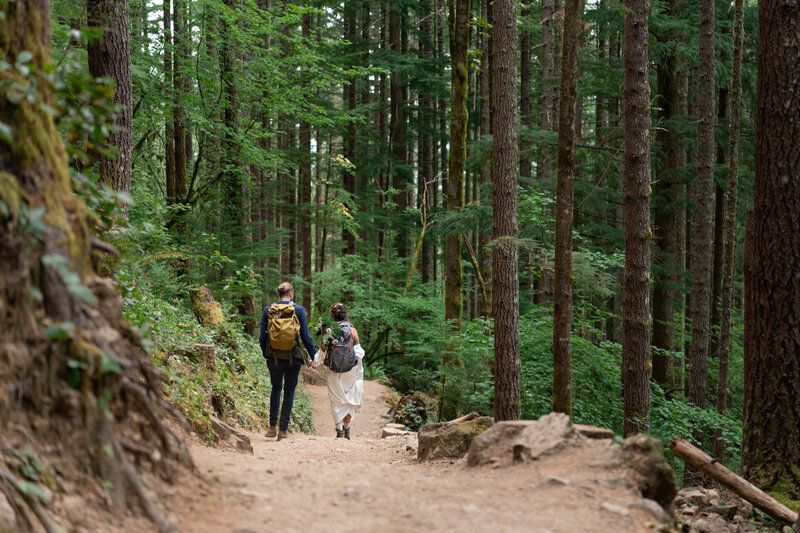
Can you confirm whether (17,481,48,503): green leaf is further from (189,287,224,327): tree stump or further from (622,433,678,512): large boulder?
(189,287,224,327): tree stump

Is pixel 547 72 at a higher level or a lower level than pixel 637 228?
higher

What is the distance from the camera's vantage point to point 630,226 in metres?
9.27

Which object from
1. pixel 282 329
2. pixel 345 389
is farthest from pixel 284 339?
pixel 345 389

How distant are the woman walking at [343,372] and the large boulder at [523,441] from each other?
5.13m

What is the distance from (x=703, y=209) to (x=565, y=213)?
19.1 feet

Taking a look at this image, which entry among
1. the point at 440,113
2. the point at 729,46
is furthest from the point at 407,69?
the point at 729,46

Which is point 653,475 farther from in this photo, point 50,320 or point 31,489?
point 50,320

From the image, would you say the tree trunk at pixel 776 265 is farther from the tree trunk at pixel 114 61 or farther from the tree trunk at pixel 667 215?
the tree trunk at pixel 114 61

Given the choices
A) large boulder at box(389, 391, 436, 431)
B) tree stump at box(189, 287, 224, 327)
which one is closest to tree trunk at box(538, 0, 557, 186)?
large boulder at box(389, 391, 436, 431)

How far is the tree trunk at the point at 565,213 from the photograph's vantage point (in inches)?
347

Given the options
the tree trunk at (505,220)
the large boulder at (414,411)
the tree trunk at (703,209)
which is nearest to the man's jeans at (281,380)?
the tree trunk at (505,220)

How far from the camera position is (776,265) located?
6949mm

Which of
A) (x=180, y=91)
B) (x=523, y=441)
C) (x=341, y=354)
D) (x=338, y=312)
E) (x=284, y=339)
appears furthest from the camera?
(x=180, y=91)

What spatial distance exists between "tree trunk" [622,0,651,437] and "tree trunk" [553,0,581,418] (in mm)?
1022
